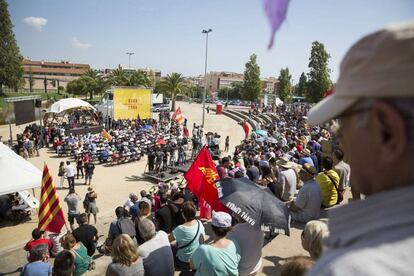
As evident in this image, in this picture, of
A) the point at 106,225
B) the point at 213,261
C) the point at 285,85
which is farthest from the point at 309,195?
the point at 285,85

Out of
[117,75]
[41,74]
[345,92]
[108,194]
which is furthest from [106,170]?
[41,74]

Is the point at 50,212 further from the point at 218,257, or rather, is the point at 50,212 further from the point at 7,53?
the point at 7,53

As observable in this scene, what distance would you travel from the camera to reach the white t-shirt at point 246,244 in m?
4.39

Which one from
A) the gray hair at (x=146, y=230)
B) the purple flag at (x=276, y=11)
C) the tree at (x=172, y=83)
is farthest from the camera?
the tree at (x=172, y=83)

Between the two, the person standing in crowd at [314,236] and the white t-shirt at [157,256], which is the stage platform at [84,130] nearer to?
the white t-shirt at [157,256]

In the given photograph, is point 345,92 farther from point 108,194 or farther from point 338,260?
point 108,194

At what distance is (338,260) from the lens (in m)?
0.71

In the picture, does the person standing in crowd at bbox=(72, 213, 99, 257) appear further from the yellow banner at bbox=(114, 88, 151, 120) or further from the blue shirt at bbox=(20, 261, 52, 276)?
the yellow banner at bbox=(114, 88, 151, 120)

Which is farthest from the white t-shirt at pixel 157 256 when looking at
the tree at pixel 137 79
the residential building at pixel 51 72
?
the residential building at pixel 51 72

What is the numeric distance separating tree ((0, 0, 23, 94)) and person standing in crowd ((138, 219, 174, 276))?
70331 mm

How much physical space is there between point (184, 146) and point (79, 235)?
574 inches

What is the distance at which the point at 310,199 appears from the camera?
19.5ft

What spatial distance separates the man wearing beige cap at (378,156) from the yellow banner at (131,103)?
98.6 ft

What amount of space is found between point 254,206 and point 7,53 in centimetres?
7259
